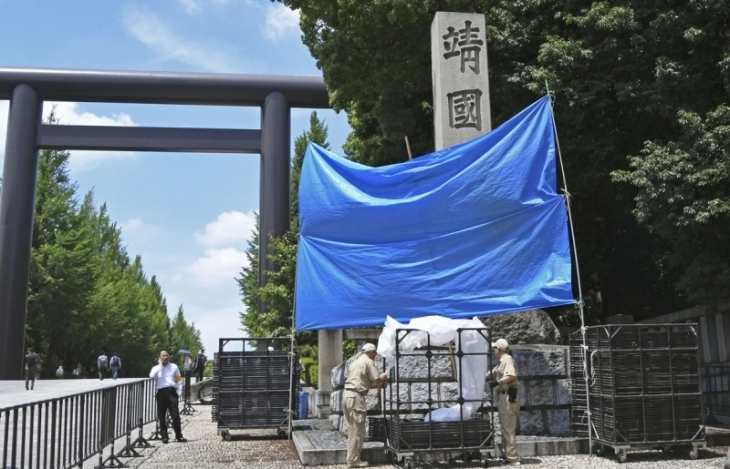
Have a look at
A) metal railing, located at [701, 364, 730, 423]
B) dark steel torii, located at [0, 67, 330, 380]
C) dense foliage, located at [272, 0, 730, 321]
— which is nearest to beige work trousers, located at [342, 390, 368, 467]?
dense foliage, located at [272, 0, 730, 321]

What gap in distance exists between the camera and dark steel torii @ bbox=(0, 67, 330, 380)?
3092cm

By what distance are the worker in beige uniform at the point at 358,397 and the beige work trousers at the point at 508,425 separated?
1.61m

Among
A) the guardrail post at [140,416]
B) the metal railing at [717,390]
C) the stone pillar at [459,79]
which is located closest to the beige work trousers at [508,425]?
the stone pillar at [459,79]

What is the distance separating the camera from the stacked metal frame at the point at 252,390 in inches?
543

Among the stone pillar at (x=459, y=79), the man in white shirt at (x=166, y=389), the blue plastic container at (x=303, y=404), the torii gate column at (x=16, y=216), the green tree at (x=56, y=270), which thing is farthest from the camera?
the green tree at (x=56, y=270)

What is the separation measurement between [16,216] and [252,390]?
21912mm

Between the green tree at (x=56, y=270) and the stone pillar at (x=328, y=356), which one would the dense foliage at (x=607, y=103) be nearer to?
the stone pillar at (x=328, y=356)

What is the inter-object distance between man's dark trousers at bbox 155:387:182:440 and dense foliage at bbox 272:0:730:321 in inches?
385

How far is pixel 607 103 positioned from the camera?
686 inches

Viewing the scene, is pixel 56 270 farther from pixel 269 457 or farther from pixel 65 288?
pixel 269 457

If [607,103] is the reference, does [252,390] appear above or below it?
below

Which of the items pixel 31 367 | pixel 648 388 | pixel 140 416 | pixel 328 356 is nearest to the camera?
pixel 648 388

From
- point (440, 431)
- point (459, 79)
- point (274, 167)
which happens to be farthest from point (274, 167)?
point (440, 431)

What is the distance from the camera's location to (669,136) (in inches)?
701
